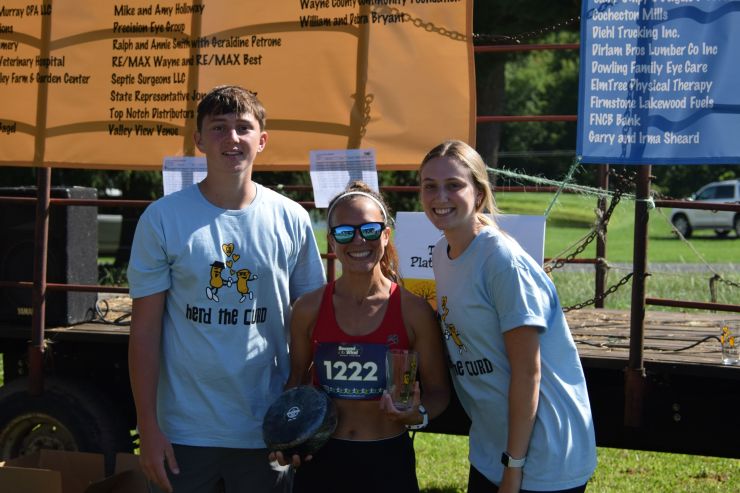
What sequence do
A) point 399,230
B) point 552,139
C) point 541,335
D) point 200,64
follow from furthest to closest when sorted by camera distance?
1. point 552,139
2. point 200,64
3. point 399,230
4. point 541,335

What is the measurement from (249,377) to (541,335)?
1043mm

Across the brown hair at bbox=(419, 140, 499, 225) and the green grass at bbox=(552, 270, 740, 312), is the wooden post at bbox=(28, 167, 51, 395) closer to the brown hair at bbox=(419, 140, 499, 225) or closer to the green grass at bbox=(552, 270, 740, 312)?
the brown hair at bbox=(419, 140, 499, 225)

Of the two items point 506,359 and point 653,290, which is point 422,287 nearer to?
point 506,359

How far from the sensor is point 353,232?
3.17 metres

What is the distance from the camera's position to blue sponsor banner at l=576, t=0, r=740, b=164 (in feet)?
12.7

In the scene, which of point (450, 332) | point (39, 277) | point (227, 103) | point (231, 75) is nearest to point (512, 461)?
point (450, 332)

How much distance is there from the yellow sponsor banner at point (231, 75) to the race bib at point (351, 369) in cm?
159

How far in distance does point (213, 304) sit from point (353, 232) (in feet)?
1.78

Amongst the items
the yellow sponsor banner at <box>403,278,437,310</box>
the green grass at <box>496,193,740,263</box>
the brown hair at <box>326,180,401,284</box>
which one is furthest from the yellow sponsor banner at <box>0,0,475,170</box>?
the green grass at <box>496,193,740,263</box>

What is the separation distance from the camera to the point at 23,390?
491 cm

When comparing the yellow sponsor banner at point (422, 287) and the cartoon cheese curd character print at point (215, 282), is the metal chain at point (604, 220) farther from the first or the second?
the cartoon cheese curd character print at point (215, 282)

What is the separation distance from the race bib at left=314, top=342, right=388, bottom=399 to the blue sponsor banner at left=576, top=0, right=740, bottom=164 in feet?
4.96

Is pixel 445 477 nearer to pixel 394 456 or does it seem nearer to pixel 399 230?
pixel 399 230

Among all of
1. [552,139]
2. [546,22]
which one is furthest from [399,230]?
[552,139]
